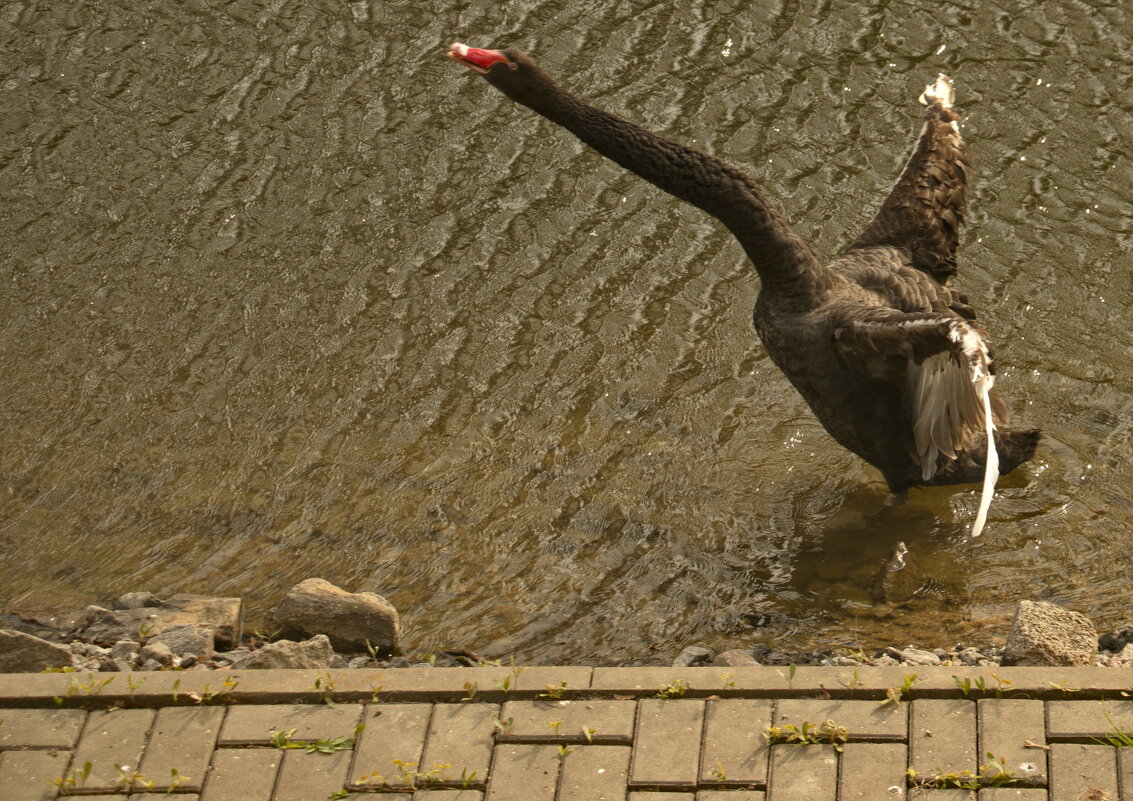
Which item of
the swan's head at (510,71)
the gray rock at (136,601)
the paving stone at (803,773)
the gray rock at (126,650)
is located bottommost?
the gray rock at (136,601)

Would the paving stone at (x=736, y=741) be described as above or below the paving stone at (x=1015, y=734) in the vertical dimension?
below

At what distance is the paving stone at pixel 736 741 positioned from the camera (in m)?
3.50

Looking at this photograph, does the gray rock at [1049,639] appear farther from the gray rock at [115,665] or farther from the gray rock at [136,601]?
the gray rock at [136,601]

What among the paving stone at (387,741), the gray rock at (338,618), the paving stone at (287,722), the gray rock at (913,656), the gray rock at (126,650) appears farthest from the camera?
the gray rock at (338,618)

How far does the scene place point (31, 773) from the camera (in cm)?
371

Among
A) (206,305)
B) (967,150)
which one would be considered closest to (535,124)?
(206,305)

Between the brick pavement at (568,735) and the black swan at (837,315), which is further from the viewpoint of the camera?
the black swan at (837,315)

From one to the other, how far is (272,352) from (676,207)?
8.30 ft

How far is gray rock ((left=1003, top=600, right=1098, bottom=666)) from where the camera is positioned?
4.00m

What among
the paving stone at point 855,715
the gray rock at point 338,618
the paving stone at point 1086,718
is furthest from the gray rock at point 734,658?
the gray rock at point 338,618

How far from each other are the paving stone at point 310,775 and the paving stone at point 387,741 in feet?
0.13

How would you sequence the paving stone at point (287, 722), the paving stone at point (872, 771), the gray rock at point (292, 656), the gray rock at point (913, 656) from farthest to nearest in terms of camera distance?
the gray rock at point (913, 656), the gray rock at point (292, 656), the paving stone at point (287, 722), the paving stone at point (872, 771)

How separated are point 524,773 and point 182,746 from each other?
994 millimetres

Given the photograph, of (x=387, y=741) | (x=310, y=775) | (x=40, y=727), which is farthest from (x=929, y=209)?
(x=40, y=727)
